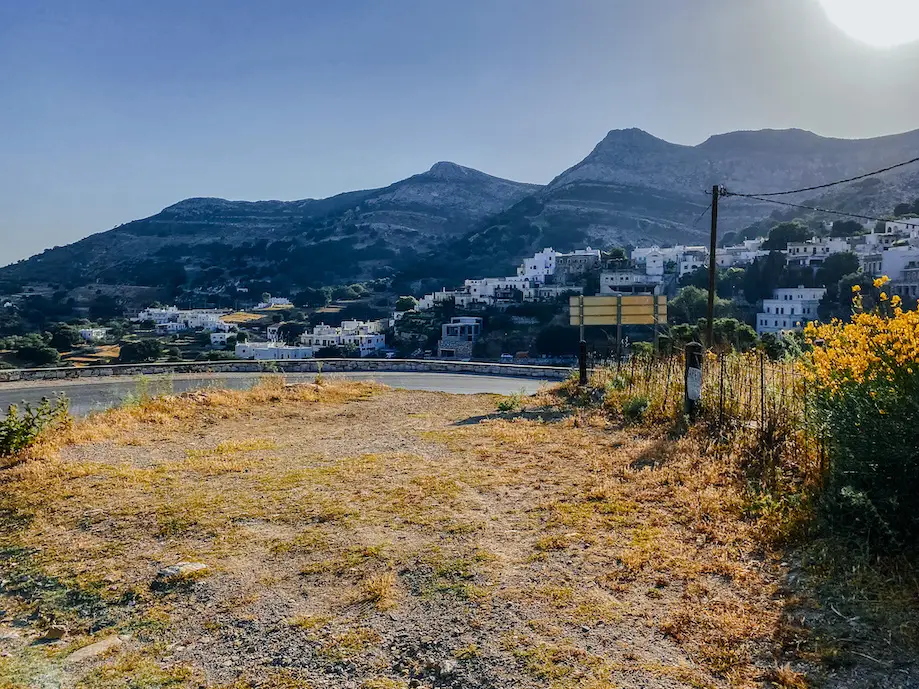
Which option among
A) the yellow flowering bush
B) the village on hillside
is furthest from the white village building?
the yellow flowering bush

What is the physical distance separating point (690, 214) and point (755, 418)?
181 m

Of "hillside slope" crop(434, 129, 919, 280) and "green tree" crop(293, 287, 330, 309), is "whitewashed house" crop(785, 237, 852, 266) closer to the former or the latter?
"hillside slope" crop(434, 129, 919, 280)

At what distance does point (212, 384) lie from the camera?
710 inches

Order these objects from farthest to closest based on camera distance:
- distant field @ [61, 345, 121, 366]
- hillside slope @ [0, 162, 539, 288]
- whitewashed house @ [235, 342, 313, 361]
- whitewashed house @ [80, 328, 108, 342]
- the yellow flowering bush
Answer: hillside slope @ [0, 162, 539, 288]
whitewashed house @ [80, 328, 108, 342]
whitewashed house @ [235, 342, 313, 361]
distant field @ [61, 345, 121, 366]
the yellow flowering bush

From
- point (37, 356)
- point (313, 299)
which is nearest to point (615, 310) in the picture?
point (37, 356)

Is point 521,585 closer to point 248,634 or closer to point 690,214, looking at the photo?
point 248,634

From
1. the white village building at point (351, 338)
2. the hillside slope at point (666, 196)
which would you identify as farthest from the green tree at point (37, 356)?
the hillside slope at point (666, 196)

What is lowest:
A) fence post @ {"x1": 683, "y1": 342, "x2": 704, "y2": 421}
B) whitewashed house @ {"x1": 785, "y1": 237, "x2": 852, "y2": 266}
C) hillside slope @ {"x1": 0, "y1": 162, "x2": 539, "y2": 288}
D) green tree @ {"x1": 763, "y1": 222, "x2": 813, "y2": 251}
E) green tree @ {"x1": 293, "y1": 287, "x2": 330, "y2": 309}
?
fence post @ {"x1": 683, "y1": 342, "x2": 704, "y2": 421}

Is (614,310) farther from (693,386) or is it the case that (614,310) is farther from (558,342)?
(558,342)

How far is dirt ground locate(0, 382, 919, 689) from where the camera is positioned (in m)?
3.10

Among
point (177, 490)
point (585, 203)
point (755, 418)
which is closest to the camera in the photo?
point (177, 490)

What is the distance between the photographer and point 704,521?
479cm

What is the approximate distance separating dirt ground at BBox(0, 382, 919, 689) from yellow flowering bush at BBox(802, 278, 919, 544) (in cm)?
66

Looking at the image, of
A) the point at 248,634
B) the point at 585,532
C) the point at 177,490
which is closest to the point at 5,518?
the point at 177,490
